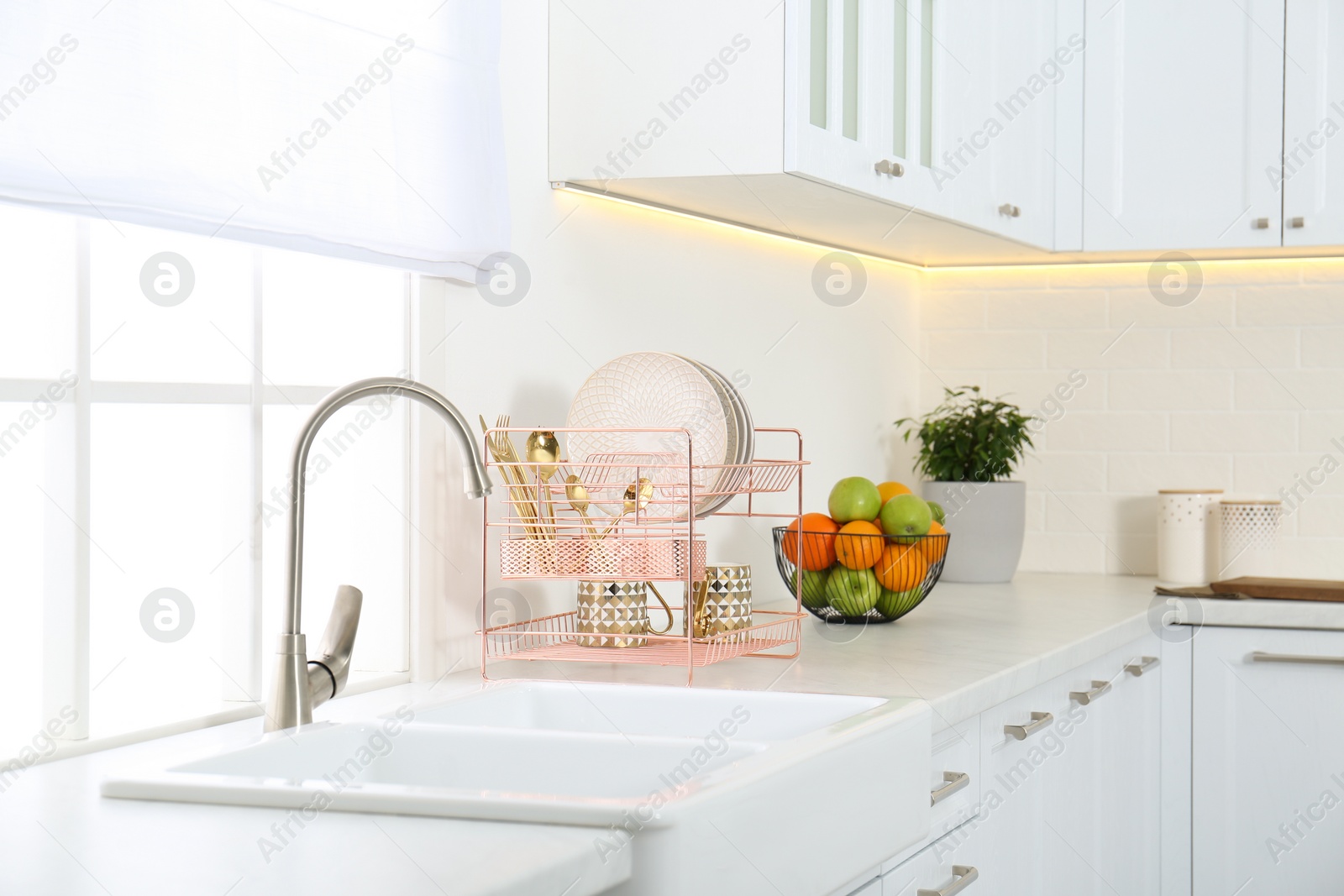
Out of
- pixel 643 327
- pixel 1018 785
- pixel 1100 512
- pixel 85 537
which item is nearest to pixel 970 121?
pixel 643 327

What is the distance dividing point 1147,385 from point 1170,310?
170 mm

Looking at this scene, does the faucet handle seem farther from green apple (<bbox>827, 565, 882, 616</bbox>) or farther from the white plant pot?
the white plant pot

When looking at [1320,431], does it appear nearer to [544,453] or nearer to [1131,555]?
[1131,555]

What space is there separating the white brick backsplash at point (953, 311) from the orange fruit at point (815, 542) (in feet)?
4.00

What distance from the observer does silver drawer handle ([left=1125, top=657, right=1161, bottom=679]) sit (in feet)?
7.27

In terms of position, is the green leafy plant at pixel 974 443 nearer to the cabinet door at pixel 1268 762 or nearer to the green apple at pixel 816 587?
the cabinet door at pixel 1268 762

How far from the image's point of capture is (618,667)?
167 cm

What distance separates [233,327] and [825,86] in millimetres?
873

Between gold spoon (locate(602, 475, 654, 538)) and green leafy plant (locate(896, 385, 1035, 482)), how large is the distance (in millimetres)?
1358

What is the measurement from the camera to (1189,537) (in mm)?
2777

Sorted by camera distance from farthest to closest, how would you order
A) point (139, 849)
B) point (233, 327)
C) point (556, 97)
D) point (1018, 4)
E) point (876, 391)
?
point (876, 391), point (1018, 4), point (556, 97), point (233, 327), point (139, 849)

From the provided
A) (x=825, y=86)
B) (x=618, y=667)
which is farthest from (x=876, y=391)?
(x=618, y=667)

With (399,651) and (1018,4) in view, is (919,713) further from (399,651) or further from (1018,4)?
(1018,4)

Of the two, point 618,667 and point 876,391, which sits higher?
point 876,391
